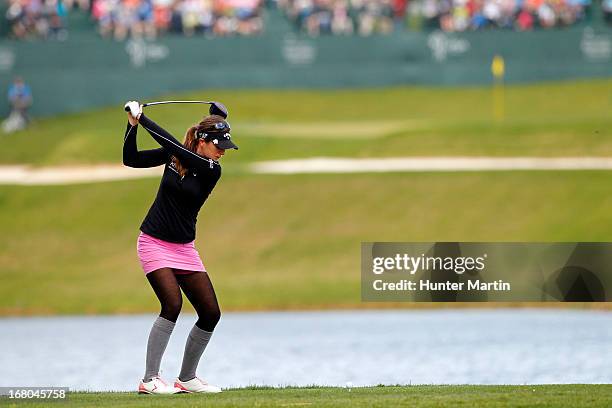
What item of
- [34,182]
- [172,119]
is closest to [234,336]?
[34,182]

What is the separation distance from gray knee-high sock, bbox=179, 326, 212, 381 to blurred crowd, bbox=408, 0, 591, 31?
31768 millimetres

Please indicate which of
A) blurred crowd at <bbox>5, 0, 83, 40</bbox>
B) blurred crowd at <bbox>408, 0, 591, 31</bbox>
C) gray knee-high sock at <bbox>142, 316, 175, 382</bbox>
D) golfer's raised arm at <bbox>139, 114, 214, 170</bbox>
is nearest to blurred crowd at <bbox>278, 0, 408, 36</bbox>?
blurred crowd at <bbox>408, 0, 591, 31</bbox>

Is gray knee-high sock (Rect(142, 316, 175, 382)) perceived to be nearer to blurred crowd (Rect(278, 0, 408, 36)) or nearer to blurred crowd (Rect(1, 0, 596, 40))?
blurred crowd (Rect(1, 0, 596, 40))

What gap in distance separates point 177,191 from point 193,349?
1.47m

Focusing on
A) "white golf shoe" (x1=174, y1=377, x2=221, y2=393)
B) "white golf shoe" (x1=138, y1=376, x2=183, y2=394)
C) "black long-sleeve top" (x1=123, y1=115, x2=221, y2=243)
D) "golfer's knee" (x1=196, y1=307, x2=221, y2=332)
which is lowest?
"white golf shoe" (x1=174, y1=377, x2=221, y2=393)

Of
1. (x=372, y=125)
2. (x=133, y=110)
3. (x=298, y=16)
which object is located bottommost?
(x=372, y=125)

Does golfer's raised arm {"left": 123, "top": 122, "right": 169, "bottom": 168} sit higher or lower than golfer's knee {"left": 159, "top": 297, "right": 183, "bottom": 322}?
higher

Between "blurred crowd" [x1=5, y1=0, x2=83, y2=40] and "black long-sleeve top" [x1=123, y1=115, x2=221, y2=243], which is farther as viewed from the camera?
"blurred crowd" [x1=5, y1=0, x2=83, y2=40]

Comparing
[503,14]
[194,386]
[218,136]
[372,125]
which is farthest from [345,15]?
[194,386]

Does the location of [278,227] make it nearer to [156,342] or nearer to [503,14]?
[503,14]

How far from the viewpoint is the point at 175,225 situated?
1164 cm

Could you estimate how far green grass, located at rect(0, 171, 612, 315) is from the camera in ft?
90.1

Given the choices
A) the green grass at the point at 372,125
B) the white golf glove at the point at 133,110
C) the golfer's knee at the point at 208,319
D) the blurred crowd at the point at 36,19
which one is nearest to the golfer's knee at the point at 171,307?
the golfer's knee at the point at 208,319

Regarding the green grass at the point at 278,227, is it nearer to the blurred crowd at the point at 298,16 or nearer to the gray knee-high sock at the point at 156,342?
the blurred crowd at the point at 298,16
